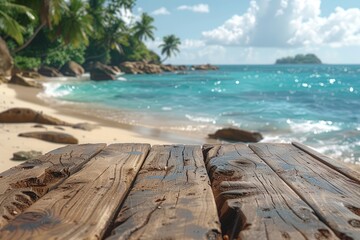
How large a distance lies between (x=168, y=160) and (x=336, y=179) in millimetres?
811

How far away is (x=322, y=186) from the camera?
1664mm

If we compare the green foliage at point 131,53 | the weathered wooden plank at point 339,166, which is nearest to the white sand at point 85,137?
the weathered wooden plank at point 339,166

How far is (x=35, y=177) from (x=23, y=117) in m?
9.40

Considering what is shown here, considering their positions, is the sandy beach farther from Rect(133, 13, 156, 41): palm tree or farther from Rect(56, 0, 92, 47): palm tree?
Rect(133, 13, 156, 41): palm tree

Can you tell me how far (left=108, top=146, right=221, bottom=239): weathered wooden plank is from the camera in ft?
3.84

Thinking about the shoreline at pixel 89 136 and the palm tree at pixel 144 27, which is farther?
the palm tree at pixel 144 27

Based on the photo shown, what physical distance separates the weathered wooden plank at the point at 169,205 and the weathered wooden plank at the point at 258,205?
0.05 m

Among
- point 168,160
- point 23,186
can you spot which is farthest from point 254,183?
point 23,186

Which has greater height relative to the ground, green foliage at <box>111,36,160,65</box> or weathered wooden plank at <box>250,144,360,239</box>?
weathered wooden plank at <box>250,144,360,239</box>

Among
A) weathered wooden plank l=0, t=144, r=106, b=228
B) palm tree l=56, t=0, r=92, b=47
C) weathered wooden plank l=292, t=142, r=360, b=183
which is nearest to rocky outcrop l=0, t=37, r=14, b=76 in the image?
palm tree l=56, t=0, r=92, b=47

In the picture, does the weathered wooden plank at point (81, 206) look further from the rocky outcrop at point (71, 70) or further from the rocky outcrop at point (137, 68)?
the rocky outcrop at point (137, 68)

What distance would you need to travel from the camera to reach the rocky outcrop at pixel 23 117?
10.3 metres

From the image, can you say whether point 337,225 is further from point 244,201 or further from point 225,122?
point 225,122

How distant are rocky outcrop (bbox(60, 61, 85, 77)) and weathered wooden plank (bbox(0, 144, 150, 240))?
47.0 meters
